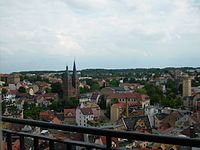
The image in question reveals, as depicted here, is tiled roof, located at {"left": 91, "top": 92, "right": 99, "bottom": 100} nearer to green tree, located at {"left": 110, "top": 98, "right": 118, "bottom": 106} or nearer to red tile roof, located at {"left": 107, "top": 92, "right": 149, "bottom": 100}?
red tile roof, located at {"left": 107, "top": 92, "right": 149, "bottom": 100}

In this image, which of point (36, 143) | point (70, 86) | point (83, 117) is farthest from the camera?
point (70, 86)

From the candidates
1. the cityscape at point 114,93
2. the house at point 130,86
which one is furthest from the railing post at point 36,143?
the house at point 130,86

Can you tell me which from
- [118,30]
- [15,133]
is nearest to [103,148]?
[15,133]

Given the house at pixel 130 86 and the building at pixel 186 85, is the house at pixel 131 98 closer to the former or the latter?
the house at pixel 130 86

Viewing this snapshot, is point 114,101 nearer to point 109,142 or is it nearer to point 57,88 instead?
point 57,88

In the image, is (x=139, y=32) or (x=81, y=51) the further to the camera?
(x=139, y=32)

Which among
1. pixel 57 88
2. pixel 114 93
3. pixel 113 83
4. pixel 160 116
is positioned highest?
pixel 113 83

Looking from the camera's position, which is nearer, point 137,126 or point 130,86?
point 137,126

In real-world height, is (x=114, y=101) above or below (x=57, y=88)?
below

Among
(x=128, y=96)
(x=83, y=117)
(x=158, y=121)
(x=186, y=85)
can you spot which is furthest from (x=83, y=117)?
(x=128, y=96)

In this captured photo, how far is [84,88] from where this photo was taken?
681 centimetres

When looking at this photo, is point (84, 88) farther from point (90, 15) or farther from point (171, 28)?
point (171, 28)

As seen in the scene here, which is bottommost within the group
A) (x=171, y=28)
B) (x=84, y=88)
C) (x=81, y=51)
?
(x=84, y=88)

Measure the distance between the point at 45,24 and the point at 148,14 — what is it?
6.26 feet
